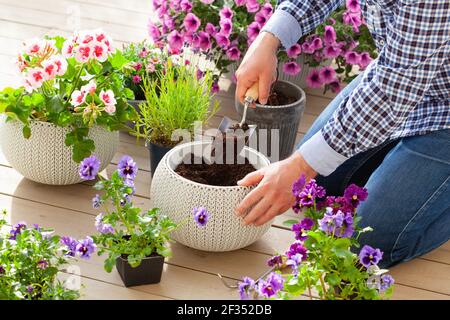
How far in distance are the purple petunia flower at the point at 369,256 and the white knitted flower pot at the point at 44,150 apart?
0.92 m

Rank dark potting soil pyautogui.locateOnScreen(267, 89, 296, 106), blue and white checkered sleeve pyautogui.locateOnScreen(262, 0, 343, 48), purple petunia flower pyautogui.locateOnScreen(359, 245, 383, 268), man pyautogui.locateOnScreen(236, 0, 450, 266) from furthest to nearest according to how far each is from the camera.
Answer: dark potting soil pyautogui.locateOnScreen(267, 89, 296, 106) < blue and white checkered sleeve pyautogui.locateOnScreen(262, 0, 343, 48) < man pyautogui.locateOnScreen(236, 0, 450, 266) < purple petunia flower pyautogui.locateOnScreen(359, 245, 383, 268)

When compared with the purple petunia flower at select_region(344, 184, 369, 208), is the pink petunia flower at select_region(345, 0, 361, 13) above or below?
above

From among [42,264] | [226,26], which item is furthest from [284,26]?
[42,264]

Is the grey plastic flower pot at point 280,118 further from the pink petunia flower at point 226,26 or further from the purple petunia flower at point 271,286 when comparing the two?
the purple petunia flower at point 271,286

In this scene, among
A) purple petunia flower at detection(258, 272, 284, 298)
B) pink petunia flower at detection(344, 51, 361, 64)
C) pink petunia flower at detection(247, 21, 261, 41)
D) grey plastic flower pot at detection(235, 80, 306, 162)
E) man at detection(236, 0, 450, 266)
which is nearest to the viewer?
purple petunia flower at detection(258, 272, 284, 298)

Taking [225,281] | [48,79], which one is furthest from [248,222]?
[48,79]

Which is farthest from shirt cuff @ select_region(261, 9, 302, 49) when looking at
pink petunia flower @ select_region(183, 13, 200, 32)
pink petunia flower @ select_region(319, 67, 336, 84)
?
pink petunia flower @ select_region(319, 67, 336, 84)

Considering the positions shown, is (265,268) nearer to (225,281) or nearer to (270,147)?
(225,281)

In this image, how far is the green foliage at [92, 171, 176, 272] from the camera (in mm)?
2000

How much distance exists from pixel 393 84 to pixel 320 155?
0.80 feet

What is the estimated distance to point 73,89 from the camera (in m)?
2.33

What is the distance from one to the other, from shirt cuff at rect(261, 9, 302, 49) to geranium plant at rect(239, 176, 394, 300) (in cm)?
61

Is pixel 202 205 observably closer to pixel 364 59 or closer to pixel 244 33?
pixel 244 33

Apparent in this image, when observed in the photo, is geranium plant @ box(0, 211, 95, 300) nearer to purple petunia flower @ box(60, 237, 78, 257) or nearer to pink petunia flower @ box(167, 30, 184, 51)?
purple petunia flower @ box(60, 237, 78, 257)
